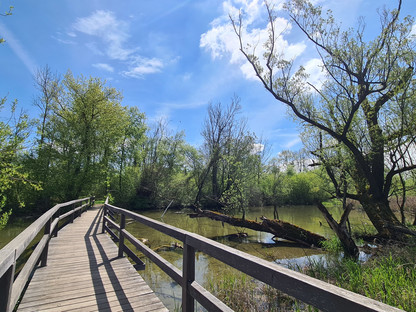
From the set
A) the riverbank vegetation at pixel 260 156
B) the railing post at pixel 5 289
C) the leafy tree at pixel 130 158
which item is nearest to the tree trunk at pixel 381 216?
the riverbank vegetation at pixel 260 156

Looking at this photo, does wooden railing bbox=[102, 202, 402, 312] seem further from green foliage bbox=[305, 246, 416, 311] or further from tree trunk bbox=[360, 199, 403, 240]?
tree trunk bbox=[360, 199, 403, 240]

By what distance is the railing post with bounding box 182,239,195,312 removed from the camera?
7.12ft

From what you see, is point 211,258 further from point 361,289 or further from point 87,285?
point 87,285

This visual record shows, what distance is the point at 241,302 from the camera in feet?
15.6

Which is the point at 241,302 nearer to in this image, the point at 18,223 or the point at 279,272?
the point at 279,272

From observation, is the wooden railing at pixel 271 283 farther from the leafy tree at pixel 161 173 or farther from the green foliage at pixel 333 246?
the leafy tree at pixel 161 173

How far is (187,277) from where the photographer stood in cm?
222

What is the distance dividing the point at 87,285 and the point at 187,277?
2328 millimetres

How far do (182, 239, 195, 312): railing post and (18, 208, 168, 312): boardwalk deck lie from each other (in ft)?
3.28

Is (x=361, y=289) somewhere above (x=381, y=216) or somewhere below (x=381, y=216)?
below

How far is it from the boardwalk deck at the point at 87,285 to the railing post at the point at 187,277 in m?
1.00

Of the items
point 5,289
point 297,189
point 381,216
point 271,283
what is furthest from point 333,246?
point 297,189

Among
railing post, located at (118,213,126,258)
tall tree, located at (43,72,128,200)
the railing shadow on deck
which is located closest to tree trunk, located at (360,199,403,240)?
railing post, located at (118,213,126,258)

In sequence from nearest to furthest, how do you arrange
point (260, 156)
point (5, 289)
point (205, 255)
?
point (5, 289)
point (205, 255)
point (260, 156)
